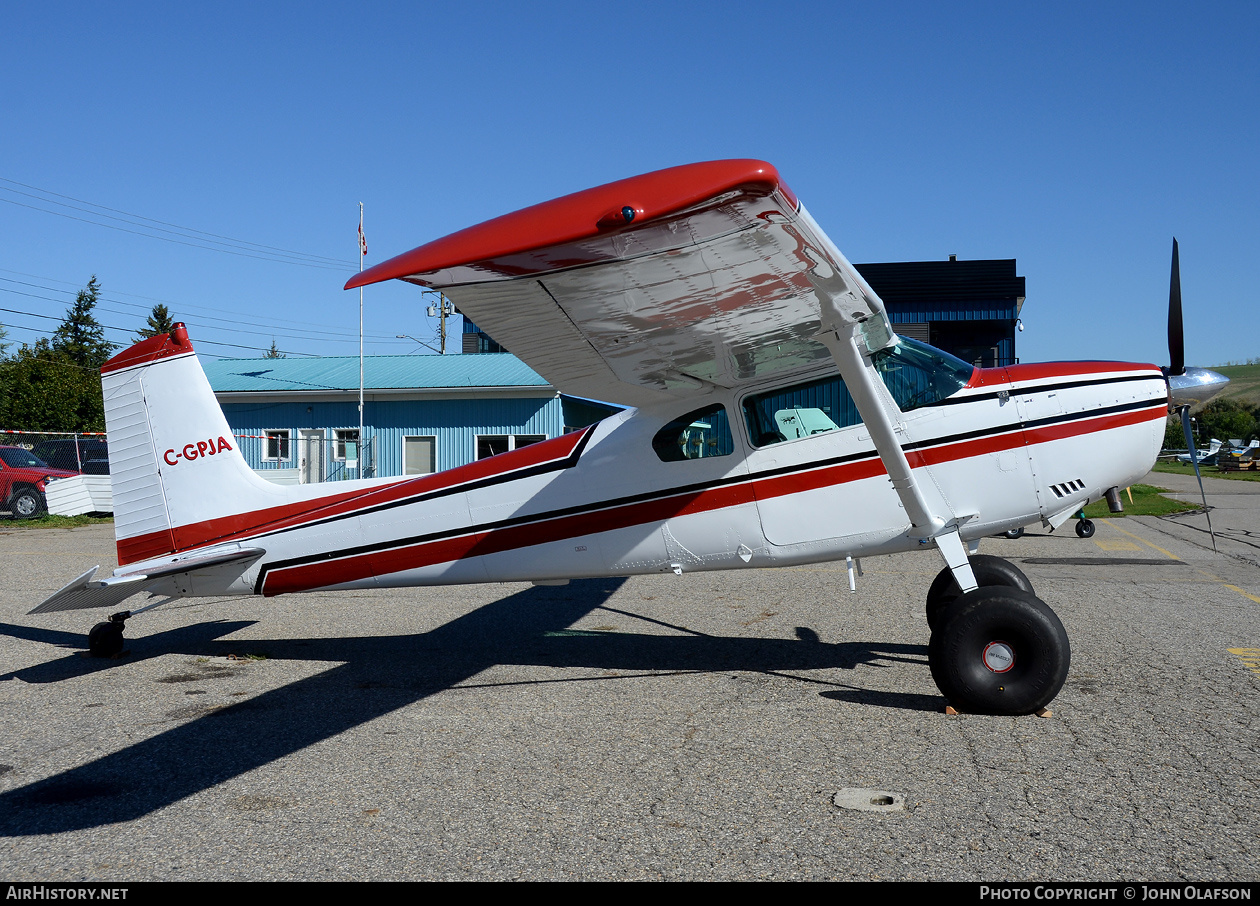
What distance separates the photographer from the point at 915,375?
5793 mm

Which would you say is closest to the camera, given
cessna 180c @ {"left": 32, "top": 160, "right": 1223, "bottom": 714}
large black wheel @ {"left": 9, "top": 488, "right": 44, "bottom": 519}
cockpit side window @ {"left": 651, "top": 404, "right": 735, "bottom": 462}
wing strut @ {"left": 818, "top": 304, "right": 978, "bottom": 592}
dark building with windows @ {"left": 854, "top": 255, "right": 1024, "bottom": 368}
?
cessna 180c @ {"left": 32, "top": 160, "right": 1223, "bottom": 714}

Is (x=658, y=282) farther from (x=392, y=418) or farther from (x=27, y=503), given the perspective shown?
(x=392, y=418)

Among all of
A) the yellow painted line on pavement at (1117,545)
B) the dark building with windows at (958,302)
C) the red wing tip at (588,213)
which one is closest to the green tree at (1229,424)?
the dark building with windows at (958,302)

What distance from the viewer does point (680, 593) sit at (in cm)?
1008

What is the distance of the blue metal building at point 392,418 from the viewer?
25.4 metres

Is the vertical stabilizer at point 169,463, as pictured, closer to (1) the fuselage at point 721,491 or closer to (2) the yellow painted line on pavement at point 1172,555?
(1) the fuselage at point 721,491

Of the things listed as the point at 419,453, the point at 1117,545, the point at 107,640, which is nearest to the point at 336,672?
the point at 107,640

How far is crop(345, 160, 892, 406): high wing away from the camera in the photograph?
2.76m

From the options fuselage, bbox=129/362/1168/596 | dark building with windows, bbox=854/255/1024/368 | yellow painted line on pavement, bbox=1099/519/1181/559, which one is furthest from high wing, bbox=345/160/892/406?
dark building with windows, bbox=854/255/1024/368

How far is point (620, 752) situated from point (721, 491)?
6.86 feet

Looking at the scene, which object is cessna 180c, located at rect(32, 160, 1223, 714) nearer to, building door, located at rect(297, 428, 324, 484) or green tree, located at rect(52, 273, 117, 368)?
building door, located at rect(297, 428, 324, 484)

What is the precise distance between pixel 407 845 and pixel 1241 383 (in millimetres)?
217109

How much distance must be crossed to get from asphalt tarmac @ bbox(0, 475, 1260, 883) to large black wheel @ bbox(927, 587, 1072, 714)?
0.55 ft

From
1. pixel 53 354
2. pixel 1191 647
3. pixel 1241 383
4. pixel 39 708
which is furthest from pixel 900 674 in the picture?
pixel 1241 383
